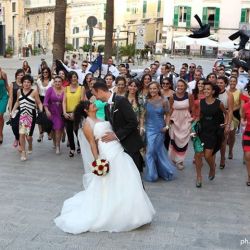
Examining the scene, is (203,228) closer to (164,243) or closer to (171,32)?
(164,243)

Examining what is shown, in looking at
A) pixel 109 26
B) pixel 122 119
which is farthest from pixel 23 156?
pixel 109 26

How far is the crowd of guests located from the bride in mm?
373

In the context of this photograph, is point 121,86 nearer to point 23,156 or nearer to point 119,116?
point 23,156

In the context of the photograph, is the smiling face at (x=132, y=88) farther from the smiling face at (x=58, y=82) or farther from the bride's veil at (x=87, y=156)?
the bride's veil at (x=87, y=156)

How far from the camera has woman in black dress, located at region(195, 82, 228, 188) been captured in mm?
7863

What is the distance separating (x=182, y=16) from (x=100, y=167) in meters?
64.3

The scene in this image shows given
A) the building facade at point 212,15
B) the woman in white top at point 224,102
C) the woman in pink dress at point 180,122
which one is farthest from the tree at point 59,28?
the building facade at point 212,15

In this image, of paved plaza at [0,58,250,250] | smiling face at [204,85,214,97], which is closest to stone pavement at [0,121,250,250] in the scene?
paved plaza at [0,58,250,250]

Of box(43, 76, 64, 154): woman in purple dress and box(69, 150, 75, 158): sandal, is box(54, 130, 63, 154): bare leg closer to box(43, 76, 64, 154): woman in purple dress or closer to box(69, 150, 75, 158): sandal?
box(43, 76, 64, 154): woman in purple dress

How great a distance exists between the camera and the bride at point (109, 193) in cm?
571

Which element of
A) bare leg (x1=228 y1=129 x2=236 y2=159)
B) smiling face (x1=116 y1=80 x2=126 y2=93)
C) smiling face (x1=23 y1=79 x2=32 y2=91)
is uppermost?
smiling face (x1=116 y1=80 x2=126 y2=93)

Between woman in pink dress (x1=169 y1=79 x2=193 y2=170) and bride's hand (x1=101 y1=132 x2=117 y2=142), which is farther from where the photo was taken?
woman in pink dress (x1=169 y1=79 x2=193 y2=170)

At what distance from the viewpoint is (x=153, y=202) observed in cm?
713

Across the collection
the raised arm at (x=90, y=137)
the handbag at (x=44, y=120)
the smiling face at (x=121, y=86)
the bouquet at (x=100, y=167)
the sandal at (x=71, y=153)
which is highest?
the smiling face at (x=121, y=86)
